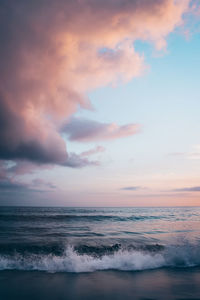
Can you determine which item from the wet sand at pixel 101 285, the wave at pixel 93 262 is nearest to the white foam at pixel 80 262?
the wave at pixel 93 262

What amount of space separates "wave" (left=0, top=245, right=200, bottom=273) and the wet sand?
1.61 feet

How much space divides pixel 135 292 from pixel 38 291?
2.93m

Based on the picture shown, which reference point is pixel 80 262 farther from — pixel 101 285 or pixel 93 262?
pixel 101 285

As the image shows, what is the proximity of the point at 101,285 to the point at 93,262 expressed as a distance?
2041mm

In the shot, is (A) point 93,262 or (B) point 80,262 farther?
(A) point 93,262

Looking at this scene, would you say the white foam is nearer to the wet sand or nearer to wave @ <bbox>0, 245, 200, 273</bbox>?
wave @ <bbox>0, 245, 200, 273</bbox>

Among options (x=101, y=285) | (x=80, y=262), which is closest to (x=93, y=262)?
(x=80, y=262)

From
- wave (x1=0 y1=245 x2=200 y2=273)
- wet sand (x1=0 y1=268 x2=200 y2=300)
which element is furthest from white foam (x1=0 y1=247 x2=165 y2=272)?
wet sand (x1=0 y1=268 x2=200 y2=300)

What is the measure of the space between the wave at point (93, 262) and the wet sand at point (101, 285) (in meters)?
0.49

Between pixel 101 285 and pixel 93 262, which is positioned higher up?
pixel 101 285

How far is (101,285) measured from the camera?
574 cm

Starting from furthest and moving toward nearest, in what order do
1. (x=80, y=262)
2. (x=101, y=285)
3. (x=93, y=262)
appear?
(x=93, y=262), (x=80, y=262), (x=101, y=285)

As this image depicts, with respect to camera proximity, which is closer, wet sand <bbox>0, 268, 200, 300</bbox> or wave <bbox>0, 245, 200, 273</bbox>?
wet sand <bbox>0, 268, 200, 300</bbox>

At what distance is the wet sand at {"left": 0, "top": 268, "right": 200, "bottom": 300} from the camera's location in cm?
507
